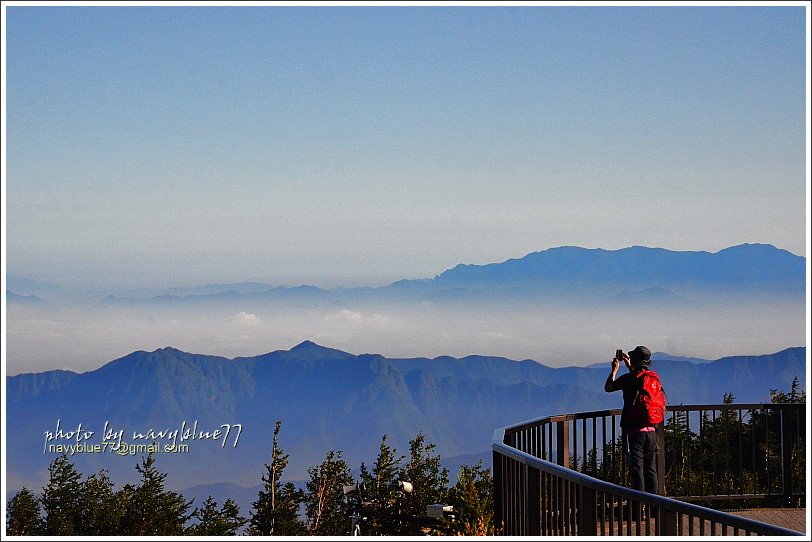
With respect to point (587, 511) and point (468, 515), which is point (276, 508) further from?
point (587, 511)

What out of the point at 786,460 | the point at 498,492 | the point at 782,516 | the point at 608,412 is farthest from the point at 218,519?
the point at 498,492

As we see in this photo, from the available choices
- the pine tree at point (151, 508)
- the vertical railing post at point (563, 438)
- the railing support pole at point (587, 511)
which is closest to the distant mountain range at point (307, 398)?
the pine tree at point (151, 508)

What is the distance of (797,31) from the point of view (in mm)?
38969

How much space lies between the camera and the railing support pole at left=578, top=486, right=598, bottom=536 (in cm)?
639

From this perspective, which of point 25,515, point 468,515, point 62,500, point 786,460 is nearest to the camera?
point 468,515

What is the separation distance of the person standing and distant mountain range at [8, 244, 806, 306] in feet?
198

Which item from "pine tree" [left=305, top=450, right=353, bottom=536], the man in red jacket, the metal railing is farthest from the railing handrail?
"pine tree" [left=305, top=450, right=353, bottom=536]

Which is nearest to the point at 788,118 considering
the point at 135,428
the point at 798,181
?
the point at 798,181

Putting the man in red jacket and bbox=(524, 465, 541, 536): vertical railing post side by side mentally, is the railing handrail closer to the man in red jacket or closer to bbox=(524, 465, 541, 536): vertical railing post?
the man in red jacket

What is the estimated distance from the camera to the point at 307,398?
116 metres

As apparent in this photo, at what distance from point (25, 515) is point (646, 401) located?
29021 mm

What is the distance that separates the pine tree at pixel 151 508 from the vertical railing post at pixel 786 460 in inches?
791

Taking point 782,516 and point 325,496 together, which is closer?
point 782,516

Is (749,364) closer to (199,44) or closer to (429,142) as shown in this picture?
(429,142)
